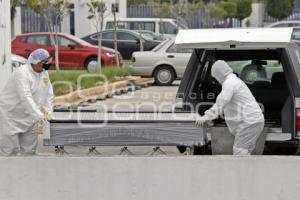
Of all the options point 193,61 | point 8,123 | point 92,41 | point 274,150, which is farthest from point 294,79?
point 92,41

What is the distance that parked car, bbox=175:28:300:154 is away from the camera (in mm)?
8281

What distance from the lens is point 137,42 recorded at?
30.5 m

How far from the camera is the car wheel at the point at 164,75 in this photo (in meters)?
22.4

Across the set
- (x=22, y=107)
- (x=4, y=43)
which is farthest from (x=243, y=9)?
(x=22, y=107)

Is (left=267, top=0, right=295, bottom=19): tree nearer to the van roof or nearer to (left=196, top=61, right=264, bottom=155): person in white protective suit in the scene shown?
the van roof

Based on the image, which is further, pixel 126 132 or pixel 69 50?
pixel 69 50

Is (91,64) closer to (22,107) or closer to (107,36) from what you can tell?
(107,36)

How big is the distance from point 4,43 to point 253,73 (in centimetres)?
492

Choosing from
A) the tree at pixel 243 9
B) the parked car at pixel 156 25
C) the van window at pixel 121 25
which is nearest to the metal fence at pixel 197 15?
the tree at pixel 243 9

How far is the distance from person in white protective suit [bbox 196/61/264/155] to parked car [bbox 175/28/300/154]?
0.22m

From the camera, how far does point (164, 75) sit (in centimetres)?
2258

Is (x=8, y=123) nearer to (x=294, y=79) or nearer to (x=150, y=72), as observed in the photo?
(x=294, y=79)
